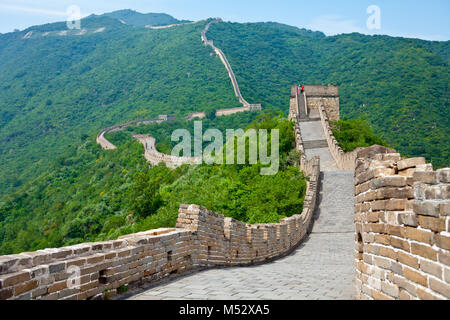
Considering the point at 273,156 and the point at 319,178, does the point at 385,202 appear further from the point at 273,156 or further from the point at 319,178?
the point at 273,156

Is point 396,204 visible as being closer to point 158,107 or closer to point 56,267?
point 56,267

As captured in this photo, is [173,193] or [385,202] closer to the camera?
[385,202]

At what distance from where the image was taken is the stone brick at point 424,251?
3.41 metres

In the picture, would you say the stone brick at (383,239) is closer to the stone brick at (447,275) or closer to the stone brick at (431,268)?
the stone brick at (431,268)

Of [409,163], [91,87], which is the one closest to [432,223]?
[409,163]

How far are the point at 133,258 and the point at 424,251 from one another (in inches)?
143

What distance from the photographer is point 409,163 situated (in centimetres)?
419

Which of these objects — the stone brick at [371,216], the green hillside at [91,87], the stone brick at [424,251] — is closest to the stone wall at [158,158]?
the green hillside at [91,87]

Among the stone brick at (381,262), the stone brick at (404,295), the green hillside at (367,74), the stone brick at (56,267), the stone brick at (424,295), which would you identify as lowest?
the stone brick at (404,295)

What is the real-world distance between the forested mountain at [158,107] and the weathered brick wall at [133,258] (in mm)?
6373

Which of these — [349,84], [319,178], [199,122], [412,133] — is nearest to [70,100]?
[199,122]

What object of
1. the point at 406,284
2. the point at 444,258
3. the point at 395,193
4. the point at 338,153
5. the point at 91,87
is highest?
the point at 91,87

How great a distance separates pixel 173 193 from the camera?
26906 mm

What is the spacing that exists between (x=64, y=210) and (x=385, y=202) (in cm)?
3742
